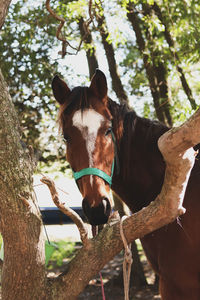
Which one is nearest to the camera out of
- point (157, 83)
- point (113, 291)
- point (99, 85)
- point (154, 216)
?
point (154, 216)

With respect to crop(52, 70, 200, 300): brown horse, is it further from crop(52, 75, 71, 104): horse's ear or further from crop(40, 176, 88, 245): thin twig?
crop(40, 176, 88, 245): thin twig

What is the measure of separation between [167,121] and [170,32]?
1361 millimetres

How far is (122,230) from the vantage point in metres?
1.83

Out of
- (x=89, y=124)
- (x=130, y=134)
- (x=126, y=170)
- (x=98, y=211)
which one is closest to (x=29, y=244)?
(x=98, y=211)

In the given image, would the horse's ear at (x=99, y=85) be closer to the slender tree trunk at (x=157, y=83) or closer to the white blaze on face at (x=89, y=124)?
the white blaze on face at (x=89, y=124)

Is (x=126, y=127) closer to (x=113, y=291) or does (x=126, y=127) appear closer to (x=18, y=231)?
(x=18, y=231)

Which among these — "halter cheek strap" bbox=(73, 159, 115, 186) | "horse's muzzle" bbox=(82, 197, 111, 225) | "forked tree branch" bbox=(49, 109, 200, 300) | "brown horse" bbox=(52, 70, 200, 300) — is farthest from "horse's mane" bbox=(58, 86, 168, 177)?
"forked tree branch" bbox=(49, 109, 200, 300)

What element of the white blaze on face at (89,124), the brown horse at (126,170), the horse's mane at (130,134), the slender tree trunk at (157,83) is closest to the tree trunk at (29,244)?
the brown horse at (126,170)

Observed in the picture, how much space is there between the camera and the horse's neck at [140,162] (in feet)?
8.43

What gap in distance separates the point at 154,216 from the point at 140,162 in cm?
88

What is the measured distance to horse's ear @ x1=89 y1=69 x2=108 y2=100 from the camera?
2.51 metres

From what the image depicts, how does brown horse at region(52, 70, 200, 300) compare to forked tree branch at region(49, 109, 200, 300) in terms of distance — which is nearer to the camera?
forked tree branch at region(49, 109, 200, 300)

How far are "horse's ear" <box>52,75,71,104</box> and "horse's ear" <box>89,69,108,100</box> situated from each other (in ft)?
0.71

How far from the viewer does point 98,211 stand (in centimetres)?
209
